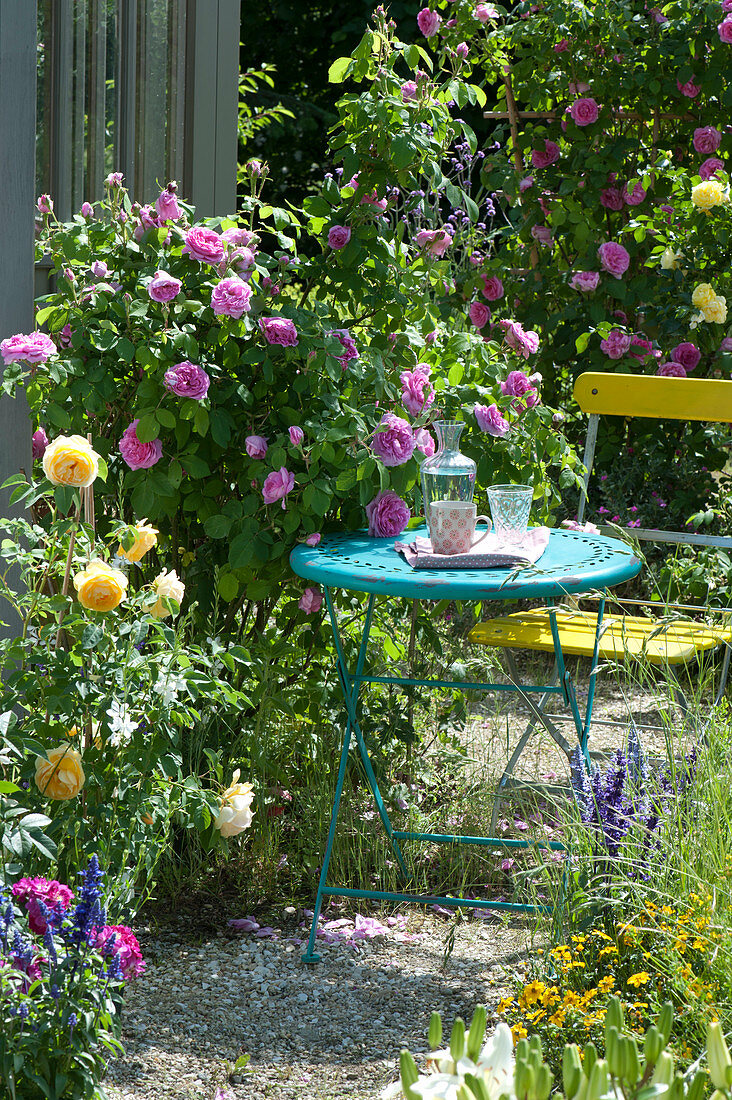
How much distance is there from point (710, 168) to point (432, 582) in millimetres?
3251

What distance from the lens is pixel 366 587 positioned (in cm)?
232

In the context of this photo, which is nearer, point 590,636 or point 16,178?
point 16,178

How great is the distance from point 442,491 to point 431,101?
961 mm

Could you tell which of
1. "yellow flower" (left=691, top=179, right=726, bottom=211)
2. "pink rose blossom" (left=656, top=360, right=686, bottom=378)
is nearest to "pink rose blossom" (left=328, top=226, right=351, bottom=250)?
"yellow flower" (left=691, top=179, right=726, bottom=211)

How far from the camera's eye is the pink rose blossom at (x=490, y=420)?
2.82 metres

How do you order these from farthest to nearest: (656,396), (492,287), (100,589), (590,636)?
(492,287) → (656,396) → (590,636) → (100,589)

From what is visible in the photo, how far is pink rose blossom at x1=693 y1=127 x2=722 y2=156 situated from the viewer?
4957 millimetres

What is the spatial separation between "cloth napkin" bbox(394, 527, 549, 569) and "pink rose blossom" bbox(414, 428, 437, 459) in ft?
0.89

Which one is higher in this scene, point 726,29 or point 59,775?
point 726,29

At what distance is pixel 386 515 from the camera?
277 cm

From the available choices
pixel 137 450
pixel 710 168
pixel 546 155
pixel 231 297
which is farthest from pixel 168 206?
pixel 546 155

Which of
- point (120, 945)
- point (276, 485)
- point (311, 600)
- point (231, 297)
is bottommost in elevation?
point (120, 945)

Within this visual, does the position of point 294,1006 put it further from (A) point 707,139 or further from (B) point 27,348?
(A) point 707,139

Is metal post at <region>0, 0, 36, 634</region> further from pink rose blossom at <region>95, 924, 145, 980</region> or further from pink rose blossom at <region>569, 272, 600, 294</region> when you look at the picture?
pink rose blossom at <region>569, 272, 600, 294</region>
